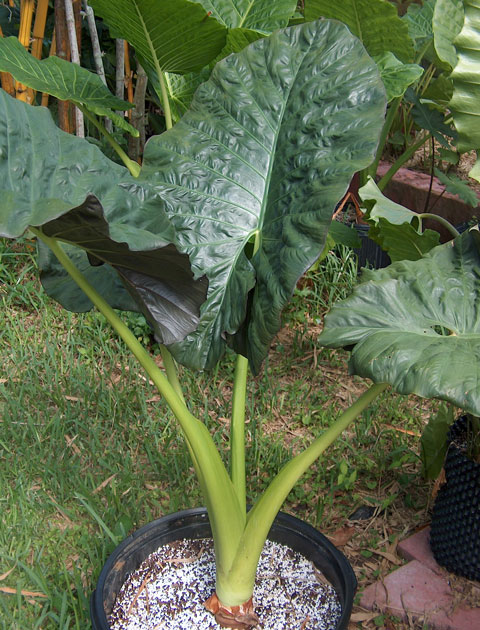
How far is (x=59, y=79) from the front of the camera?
2018 millimetres

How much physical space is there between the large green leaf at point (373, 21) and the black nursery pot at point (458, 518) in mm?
1229

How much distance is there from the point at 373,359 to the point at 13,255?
2.19 meters

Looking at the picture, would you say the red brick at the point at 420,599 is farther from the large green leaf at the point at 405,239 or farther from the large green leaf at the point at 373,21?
the large green leaf at the point at 373,21

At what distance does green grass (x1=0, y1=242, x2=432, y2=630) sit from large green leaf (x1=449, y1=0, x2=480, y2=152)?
992 millimetres

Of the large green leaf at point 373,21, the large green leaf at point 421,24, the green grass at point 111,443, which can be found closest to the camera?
the green grass at point 111,443

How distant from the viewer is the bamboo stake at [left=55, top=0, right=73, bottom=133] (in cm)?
264

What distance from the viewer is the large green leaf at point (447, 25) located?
2002 mm

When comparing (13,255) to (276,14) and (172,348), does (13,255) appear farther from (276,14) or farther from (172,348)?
(172,348)

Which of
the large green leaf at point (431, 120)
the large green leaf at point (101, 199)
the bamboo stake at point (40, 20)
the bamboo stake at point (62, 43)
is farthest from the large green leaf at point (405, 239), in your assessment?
the bamboo stake at point (40, 20)

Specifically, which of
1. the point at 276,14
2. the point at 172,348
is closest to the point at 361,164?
the point at 172,348

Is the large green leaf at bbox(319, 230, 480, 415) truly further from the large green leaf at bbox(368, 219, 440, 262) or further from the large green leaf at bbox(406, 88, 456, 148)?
the large green leaf at bbox(406, 88, 456, 148)

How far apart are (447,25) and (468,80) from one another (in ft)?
2.61

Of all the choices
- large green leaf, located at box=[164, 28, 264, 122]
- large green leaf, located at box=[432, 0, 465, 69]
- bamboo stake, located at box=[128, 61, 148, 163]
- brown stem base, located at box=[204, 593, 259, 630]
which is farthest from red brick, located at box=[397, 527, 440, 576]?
bamboo stake, located at box=[128, 61, 148, 163]

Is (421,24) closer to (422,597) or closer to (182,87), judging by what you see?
(182,87)
